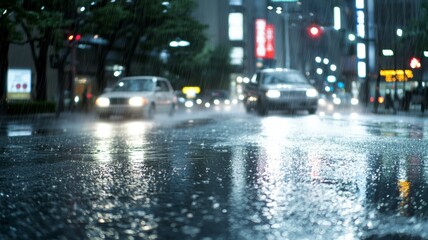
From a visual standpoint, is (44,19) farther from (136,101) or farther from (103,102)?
(136,101)

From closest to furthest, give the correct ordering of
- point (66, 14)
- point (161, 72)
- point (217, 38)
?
point (66, 14) → point (161, 72) → point (217, 38)

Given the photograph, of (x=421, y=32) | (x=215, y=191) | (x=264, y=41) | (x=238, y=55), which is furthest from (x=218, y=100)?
(x=264, y=41)

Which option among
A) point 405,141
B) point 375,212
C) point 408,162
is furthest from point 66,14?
point 375,212

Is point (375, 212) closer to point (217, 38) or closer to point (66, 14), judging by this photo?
point (66, 14)

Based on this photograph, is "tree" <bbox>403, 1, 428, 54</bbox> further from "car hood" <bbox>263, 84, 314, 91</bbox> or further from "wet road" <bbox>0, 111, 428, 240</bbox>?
"wet road" <bbox>0, 111, 428, 240</bbox>

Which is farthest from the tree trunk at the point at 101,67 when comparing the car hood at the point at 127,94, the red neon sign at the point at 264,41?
the red neon sign at the point at 264,41

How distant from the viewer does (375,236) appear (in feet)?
12.9

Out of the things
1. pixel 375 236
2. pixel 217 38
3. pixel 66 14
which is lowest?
pixel 375 236

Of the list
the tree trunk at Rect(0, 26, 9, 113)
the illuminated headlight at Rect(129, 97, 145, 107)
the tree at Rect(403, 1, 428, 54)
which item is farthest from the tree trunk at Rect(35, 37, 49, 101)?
the tree at Rect(403, 1, 428, 54)

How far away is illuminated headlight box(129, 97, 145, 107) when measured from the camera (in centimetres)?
2119

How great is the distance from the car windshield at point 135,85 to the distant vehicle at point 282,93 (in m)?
4.35

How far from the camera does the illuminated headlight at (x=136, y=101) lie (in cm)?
2119

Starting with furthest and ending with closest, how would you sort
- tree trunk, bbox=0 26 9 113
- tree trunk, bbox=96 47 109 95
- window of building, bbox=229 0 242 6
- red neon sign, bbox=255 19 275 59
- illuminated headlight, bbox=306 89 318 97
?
window of building, bbox=229 0 242 6 < red neon sign, bbox=255 19 275 59 < tree trunk, bbox=96 47 109 95 < tree trunk, bbox=0 26 9 113 < illuminated headlight, bbox=306 89 318 97

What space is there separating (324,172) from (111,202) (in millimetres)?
2723
